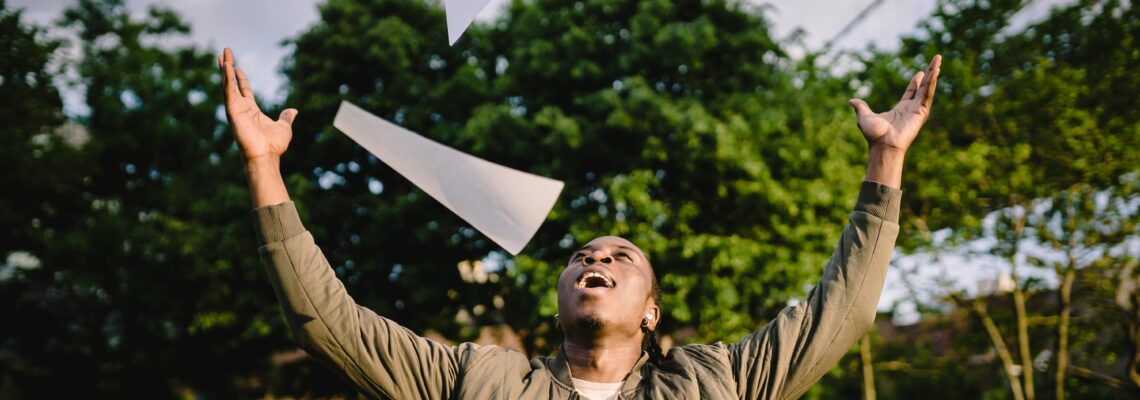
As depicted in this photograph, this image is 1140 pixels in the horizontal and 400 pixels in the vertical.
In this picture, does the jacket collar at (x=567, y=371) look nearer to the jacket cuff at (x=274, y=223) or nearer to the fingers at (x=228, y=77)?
the jacket cuff at (x=274, y=223)

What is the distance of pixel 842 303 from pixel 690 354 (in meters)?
0.49

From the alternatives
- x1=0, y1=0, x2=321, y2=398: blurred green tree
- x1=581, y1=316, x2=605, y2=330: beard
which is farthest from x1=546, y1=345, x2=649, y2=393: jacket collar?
x1=0, y1=0, x2=321, y2=398: blurred green tree

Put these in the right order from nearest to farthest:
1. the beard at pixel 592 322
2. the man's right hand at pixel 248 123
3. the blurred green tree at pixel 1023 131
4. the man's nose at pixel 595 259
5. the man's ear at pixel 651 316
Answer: the man's right hand at pixel 248 123, the beard at pixel 592 322, the man's nose at pixel 595 259, the man's ear at pixel 651 316, the blurred green tree at pixel 1023 131

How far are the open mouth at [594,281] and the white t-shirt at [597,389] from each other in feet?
1.06

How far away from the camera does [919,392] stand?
2438cm

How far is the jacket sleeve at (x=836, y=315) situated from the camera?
100 inches

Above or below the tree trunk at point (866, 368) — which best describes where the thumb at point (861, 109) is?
below

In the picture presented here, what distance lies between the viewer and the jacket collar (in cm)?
267

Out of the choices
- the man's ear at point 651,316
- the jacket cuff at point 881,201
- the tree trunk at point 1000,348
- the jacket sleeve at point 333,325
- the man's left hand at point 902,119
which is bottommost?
the jacket sleeve at point 333,325

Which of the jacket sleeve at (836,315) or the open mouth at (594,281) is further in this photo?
the open mouth at (594,281)

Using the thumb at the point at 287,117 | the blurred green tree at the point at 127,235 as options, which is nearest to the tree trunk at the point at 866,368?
the blurred green tree at the point at 127,235

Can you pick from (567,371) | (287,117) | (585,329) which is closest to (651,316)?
(585,329)

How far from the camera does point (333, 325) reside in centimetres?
232

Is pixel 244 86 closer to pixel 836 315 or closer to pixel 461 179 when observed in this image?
pixel 461 179
